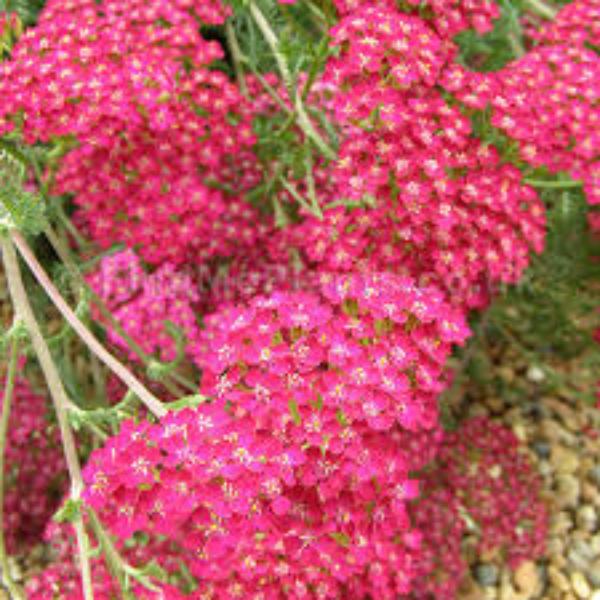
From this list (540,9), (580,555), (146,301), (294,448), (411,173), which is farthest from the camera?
(580,555)

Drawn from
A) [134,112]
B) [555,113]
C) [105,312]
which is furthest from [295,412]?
[555,113]

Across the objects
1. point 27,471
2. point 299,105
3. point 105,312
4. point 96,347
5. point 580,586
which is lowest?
point 580,586

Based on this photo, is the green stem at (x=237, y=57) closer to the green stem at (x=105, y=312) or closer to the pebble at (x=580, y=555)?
the green stem at (x=105, y=312)

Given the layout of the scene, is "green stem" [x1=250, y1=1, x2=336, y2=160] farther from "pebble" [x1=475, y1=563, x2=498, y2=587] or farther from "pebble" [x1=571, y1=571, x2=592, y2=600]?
"pebble" [x1=571, y1=571, x2=592, y2=600]

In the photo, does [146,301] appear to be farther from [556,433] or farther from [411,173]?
[556,433]

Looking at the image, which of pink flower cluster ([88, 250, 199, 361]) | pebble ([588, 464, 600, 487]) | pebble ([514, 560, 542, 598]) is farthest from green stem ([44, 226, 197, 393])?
pebble ([588, 464, 600, 487])

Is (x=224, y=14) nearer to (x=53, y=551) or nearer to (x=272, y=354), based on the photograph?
(x=272, y=354)
